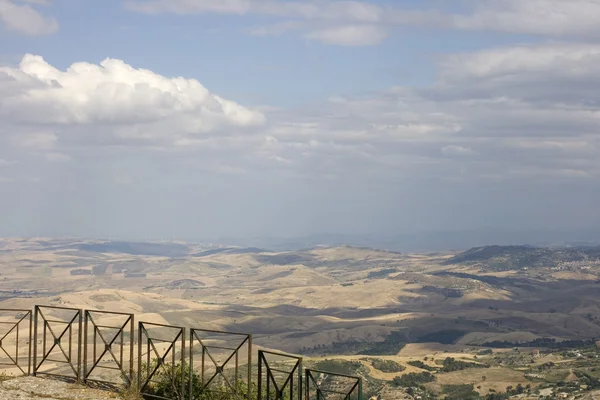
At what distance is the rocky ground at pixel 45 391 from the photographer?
26703 mm

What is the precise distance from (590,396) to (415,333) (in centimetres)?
11042

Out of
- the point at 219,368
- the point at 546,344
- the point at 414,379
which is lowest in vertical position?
the point at 546,344

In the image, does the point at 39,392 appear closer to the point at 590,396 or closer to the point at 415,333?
the point at 590,396

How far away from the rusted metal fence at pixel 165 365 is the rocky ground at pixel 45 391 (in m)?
0.75

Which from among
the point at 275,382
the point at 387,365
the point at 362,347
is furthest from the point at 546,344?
the point at 275,382

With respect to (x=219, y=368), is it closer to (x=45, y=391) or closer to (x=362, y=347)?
(x=45, y=391)

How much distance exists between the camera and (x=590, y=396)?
8544 centimetres

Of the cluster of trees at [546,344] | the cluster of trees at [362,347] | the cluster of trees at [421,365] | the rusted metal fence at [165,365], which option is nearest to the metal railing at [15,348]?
the rusted metal fence at [165,365]

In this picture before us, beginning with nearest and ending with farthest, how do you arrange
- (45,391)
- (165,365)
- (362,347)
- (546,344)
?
1. (45,391)
2. (165,365)
3. (546,344)
4. (362,347)

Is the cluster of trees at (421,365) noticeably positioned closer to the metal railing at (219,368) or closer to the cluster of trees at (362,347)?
the cluster of trees at (362,347)

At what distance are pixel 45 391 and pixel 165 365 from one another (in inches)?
323

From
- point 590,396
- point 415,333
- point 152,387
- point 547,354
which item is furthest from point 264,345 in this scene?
point 152,387

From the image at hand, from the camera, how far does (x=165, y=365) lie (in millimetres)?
35219

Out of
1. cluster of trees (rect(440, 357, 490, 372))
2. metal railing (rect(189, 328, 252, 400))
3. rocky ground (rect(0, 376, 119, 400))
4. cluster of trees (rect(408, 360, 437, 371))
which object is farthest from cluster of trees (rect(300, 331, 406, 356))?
rocky ground (rect(0, 376, 119, 400))
